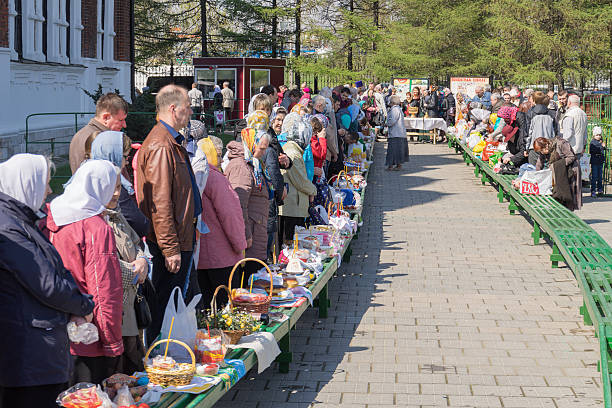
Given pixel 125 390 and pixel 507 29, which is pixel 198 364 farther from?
pixel 507 29

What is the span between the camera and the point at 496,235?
12.8m

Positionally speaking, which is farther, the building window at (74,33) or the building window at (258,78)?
the building window at (258,78)

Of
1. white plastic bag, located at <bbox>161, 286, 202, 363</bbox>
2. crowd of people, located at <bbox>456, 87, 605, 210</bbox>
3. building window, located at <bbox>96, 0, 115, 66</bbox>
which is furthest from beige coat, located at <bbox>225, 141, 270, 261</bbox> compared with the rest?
building window, located at <bbox>96, 0, 115, 66</bbox>

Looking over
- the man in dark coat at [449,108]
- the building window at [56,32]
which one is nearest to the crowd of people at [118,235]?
the building window at [56,32]

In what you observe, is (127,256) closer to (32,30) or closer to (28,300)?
(28,300)

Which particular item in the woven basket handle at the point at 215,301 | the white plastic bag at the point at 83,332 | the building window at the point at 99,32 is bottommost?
the woven basket handle at the point at 215,301

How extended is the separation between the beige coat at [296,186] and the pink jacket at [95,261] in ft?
15.7

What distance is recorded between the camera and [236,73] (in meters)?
33.3

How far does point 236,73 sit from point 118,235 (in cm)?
2913

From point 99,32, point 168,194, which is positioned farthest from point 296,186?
point 99,32

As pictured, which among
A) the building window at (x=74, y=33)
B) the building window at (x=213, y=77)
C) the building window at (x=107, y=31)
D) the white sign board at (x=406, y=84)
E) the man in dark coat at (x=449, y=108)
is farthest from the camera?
the white sign board at (x=406, y=84)

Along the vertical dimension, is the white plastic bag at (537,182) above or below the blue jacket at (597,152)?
below

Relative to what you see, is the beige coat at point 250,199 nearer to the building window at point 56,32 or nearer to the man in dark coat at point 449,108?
the building window at point 56,32

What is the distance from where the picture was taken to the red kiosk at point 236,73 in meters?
33.2
